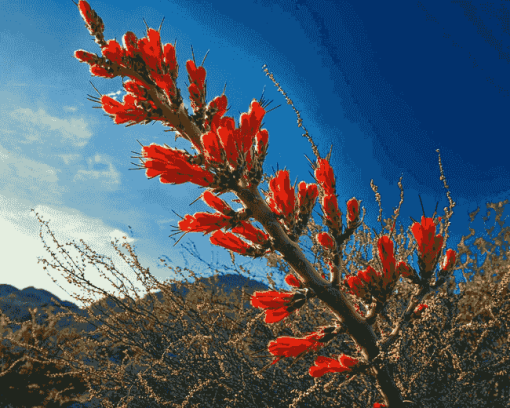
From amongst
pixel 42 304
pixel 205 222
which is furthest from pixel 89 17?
pixel 42 304

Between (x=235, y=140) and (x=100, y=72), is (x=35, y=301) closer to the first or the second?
(x=100, y=72)

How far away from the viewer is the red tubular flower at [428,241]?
3.48 ft

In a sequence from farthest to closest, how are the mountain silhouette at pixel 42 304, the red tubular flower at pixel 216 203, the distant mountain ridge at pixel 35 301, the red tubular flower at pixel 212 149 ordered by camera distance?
the distant mountain ridge at pixel 35 301
the mountain silhouette at pixel 42 304
the red tubular flower at pixel 216 203
the red tubular flower at pixel 212 149

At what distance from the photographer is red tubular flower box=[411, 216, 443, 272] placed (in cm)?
106

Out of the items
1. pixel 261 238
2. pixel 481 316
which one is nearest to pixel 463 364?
pixel 481 316

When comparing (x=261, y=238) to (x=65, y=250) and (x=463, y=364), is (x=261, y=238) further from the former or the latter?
(x=65, y=250)

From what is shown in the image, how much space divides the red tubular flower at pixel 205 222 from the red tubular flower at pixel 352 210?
0.52 meters

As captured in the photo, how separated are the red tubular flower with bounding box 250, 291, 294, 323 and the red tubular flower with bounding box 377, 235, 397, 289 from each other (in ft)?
1.22

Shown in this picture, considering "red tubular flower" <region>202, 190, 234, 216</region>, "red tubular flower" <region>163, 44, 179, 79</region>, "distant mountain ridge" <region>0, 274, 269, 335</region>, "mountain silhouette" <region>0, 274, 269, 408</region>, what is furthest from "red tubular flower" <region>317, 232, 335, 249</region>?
"distant mountain ridge" <region>0, 274, 269, 335</region>

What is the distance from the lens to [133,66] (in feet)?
3.44

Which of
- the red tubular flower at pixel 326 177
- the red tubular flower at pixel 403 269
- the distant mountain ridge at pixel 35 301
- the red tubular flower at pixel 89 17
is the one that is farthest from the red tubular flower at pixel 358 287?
the distant mountain ridge at pixel 35 301

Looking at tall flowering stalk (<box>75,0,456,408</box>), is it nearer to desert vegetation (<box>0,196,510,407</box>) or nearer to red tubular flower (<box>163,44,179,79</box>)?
red tubular flower (<box>163,44,179,79</box>)

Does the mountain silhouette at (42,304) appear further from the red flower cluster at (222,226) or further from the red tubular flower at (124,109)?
the red tubular flower at (124,109)

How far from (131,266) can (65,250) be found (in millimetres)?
651
